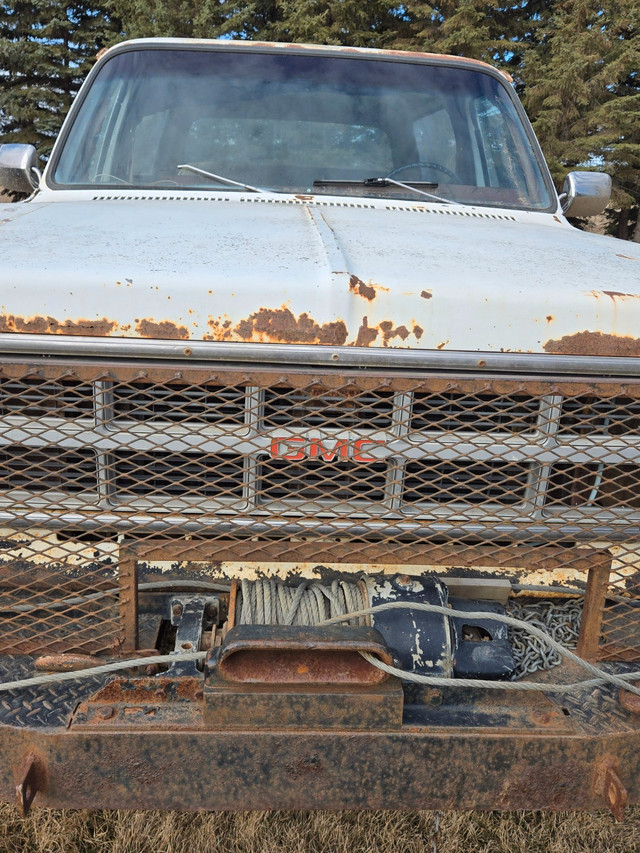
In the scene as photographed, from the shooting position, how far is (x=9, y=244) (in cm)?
172

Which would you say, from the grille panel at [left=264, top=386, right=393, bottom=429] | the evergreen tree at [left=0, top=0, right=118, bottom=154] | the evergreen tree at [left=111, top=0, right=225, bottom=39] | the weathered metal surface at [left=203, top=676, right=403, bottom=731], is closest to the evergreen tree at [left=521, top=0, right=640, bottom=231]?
the evergreen tree at [left=111, top=0, right=225, bottom=39]

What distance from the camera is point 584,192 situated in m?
3.34

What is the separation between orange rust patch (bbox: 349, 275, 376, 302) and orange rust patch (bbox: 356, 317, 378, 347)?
0.05 metres

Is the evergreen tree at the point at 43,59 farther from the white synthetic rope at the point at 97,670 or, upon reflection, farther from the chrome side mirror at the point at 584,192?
the white synthetic rope at the point at 97,670

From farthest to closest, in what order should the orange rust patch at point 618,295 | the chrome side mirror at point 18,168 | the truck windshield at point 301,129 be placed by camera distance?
1. the chrome side mirror at point 18,168
2. the truck windshield at point 301,129
3. the orange rust patch at point 618,295

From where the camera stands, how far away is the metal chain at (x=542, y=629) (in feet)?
6.05

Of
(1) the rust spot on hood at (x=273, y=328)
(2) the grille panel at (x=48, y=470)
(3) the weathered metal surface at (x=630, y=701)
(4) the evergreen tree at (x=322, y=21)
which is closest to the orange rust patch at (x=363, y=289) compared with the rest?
(1) the rust spot on hood at (x=273, y=328)

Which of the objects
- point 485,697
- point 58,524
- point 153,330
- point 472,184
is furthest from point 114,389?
point 472,184

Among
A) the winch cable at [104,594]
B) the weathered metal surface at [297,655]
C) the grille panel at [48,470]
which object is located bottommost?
the winch cable at [104,594]

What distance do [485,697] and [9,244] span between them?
5.31ft

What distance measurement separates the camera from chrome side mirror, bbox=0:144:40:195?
3199mm

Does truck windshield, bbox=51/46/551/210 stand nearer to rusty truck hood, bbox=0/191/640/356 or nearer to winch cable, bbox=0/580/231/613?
rusty truck hood, bbox=0/191/640/356

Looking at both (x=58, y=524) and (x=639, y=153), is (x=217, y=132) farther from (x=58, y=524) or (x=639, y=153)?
(x=639, y=153)

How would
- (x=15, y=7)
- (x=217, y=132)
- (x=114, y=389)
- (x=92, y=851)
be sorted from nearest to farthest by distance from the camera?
(x=114, y=389), (x=92, y=851), (x=217, y=132), (x=15, y=7)
